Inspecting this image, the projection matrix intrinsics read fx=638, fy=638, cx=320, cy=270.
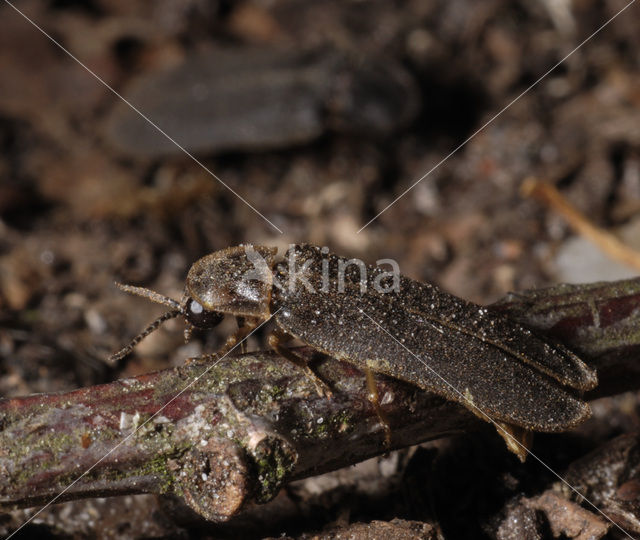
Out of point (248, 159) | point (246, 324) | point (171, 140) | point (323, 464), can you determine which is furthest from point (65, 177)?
point (323, 464)

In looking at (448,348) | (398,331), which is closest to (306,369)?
(398,331)

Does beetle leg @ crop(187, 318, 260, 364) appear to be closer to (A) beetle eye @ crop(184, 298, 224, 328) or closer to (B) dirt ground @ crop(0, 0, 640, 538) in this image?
(A) beetle eye @ crop(184, 298, 224, 328)

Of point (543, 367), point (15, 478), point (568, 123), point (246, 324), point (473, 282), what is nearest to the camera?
point (15, 478)

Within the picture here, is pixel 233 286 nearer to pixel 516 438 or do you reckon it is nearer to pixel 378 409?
pixel 378 409

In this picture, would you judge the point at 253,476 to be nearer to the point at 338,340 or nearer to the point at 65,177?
the point at 338,340

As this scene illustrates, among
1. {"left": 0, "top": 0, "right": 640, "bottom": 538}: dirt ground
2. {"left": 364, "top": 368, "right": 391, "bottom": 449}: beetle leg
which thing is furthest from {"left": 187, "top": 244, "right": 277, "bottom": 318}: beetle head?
{"left": 0, "top": 0, "right": 640, "bottom": 538}: dirt ground

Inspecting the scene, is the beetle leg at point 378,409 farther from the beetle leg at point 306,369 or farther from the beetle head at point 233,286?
the beetle head at point 233,286
